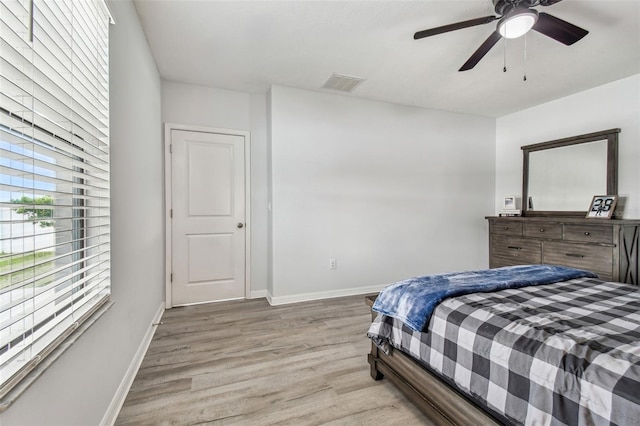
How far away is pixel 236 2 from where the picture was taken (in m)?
1.98

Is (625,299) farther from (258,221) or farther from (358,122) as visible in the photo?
(258,221)

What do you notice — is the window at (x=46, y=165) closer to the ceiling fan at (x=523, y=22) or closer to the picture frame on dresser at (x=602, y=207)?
the ceiling fan at (x=523, y=22)

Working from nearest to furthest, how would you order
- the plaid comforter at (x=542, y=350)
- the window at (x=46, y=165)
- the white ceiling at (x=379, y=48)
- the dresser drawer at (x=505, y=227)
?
the window at (x=46, y=165), the plaid comforter at (x=542, y=350), the white ceiling at (x=379, y=48), the dresser drawer at (x=505, y=227)

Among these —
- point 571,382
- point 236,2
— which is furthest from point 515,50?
point 571,382

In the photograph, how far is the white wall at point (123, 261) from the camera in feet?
3.34

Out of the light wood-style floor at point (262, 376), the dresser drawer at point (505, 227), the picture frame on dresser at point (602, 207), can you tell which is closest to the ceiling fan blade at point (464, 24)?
the light wood-style floor at point (262, 376)

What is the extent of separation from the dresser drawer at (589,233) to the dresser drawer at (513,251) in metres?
0.34

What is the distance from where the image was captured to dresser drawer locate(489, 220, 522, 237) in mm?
3797

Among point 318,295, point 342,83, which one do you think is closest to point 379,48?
point 342,83

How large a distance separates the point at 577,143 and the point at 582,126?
208 millimetres

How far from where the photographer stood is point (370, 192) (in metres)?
3.80

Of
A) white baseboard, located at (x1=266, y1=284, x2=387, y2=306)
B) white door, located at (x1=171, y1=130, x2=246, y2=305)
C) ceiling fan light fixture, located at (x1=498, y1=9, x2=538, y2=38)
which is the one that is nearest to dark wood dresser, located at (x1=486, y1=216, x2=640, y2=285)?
white baseboard, located at (x1=266, y1=284, x2=387, y2=306)

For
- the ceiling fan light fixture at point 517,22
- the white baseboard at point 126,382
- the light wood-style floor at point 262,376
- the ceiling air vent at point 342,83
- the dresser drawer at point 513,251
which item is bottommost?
the light wood-style floor at point 262,376

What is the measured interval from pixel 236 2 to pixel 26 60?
155 cm
